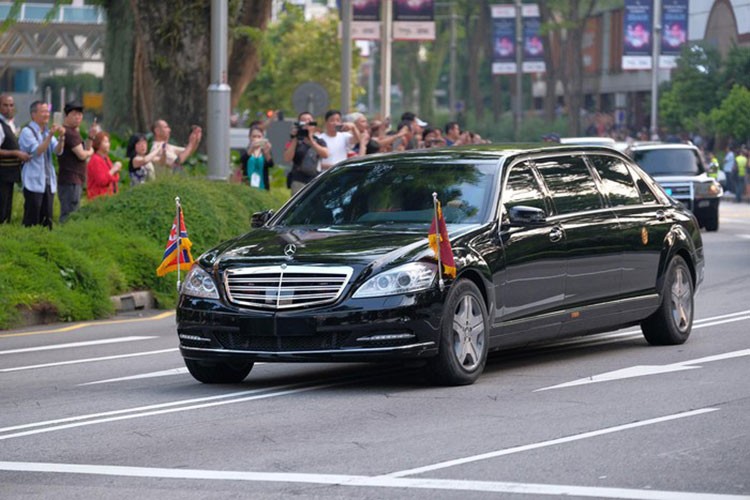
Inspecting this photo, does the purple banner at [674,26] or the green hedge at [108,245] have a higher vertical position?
the purple banner at [674,26]

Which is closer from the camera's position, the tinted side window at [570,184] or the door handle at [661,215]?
the tinted side window at [570,184]

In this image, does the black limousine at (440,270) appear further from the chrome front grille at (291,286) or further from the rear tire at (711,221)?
the rear tire at (711,221)

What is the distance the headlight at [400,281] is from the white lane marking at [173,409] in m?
0.90

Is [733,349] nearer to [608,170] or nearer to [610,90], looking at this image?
[608,170]

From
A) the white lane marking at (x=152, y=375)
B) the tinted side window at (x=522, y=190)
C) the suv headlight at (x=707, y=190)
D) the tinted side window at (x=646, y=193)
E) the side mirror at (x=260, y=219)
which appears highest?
the tinted side window at (x=522, y=190)

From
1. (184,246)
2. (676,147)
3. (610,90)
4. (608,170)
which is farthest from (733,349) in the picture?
(610,90)

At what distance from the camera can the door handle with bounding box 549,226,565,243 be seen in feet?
40.9

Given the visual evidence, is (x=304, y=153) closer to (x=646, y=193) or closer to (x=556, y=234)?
(x=646, y=193)

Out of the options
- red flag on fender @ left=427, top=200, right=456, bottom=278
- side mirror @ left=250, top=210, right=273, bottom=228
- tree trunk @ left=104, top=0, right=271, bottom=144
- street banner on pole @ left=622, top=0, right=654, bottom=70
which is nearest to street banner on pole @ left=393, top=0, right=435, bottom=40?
street banner on pole @ left=622, top=0, right=654, bottom=70

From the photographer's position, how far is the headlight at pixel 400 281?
10945 millimetres

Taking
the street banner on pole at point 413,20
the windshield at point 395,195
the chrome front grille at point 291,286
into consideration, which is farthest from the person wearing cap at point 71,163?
the street banner on pole at point 413,20

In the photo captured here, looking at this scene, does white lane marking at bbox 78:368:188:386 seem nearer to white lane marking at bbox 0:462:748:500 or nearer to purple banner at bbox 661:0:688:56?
white lane marking at bbox 0:462:748:500

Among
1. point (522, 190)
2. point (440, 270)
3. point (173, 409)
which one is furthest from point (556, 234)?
point (173, 409)

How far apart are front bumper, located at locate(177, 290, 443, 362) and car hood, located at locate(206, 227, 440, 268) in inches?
11.5
